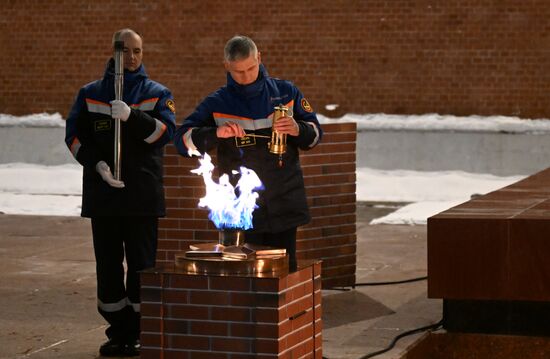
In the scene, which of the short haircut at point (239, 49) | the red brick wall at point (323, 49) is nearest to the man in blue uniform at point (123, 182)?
the short haircut at point (239, 49)

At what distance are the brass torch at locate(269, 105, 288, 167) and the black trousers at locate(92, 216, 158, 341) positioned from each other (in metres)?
1.19

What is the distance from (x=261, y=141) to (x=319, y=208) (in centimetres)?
296

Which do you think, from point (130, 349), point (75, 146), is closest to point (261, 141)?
point (75, 146)

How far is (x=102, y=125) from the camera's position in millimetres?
6723

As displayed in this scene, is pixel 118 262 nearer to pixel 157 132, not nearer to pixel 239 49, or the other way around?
pixel 157 132

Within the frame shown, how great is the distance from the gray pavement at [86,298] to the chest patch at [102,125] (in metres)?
1.26

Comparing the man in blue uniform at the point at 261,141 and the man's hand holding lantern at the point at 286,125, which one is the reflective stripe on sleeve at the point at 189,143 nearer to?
the man in blue uniform at the point at 261,141

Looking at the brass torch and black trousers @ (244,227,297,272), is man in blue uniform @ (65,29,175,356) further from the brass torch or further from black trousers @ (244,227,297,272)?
the brass torch

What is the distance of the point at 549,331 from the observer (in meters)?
7.06

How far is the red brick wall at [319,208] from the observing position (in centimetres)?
862

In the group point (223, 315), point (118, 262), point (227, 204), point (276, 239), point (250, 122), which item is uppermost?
point (250, 122)

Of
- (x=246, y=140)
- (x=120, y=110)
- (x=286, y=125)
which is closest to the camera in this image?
(x=286, y=125)

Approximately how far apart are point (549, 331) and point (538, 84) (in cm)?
1066

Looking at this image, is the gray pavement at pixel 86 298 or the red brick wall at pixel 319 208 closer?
the gray pavement at pixel 86 298
